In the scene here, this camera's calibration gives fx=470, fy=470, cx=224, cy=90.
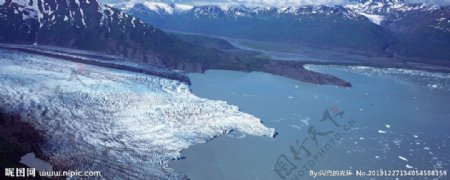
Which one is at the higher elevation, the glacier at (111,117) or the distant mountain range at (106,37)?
the distant mountain range at (106,37)

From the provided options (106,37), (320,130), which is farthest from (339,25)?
(320,130)

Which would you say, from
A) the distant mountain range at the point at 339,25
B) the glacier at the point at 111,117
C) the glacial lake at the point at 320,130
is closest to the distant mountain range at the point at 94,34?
the glacial lake at the point at 320,130

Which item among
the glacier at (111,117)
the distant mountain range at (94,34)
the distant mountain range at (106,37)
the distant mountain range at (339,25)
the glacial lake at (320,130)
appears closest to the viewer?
the glacier at (111,117)

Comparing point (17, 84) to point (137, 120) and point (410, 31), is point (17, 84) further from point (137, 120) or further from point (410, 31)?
point (410, 31)

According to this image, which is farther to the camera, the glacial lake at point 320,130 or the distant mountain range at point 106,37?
the distant mountain range at point 106,37

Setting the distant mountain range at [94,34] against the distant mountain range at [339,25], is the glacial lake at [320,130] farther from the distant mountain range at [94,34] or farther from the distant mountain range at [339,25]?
the distant mountain range at [339,25]

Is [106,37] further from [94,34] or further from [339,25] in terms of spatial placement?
[339,25]

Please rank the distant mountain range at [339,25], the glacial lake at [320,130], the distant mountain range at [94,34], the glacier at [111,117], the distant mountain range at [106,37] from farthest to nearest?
1. the distant mountain range at [339,25]
2. the distant mountain range at [94,34]
3. the distant mountain range at [106,37]
4. the glacial lake at [320,130]
5. the glacier at [111,117]
